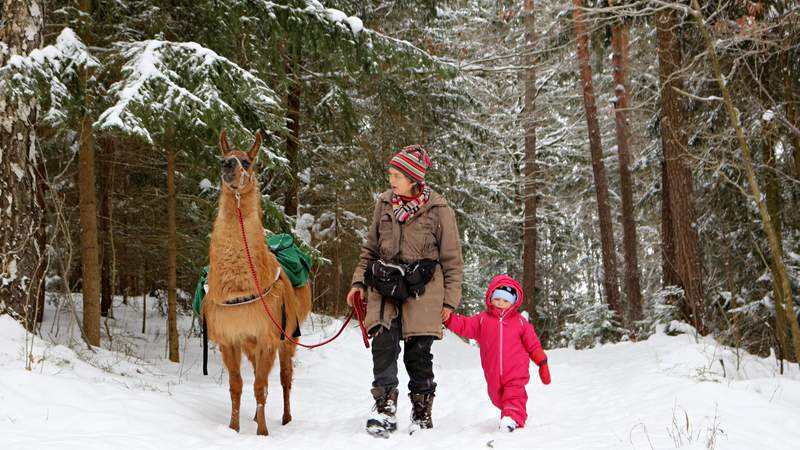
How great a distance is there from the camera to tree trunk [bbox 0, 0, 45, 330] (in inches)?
246

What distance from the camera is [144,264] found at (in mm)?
12055

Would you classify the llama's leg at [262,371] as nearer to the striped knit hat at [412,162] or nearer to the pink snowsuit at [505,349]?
the pink snowsuit at [505,349]

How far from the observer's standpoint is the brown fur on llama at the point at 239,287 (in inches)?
202

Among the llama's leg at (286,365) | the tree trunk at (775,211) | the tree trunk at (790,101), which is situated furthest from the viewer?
the tree trunk at (775,211)

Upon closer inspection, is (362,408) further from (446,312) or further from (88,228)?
(88,228)

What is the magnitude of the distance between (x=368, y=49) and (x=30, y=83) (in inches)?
142

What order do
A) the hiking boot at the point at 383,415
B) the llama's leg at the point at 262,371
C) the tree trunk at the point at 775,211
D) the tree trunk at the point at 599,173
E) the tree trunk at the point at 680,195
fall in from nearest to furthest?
the hiking boot at the point at 383,415 < the llama's leg at the point at 262,371 < the tree trunk at the point at 775,211 < the tree trunk at the point at 680,195 < the tree trunk at the point at 599,173

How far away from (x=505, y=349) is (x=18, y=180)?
4885 mm

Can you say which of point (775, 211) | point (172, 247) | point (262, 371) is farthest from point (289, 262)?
point (775, 211)

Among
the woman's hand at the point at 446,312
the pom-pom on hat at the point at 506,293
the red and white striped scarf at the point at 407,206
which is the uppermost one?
the red and white striped scarf at the point at 407,206

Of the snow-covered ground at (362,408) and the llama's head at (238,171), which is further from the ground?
the llama's head at (238,171)

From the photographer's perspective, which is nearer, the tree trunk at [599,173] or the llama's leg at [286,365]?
the llama's leg at [286,365]

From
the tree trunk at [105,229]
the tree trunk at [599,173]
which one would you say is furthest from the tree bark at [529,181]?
the tree trunk at [105,229]

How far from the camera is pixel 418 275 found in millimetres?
4969
